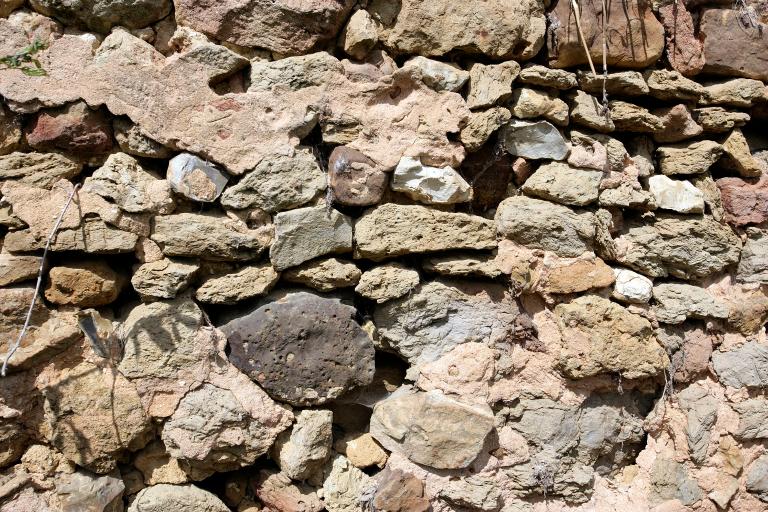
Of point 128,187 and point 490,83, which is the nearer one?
point 128,187

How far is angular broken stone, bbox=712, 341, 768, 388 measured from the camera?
8.18ft

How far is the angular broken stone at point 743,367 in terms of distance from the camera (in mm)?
2494

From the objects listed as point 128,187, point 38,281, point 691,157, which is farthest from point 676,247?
point 38,281

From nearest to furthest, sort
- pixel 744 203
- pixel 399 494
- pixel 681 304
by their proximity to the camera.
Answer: pixel 399 494, pixel 681 304, pixel 744 203

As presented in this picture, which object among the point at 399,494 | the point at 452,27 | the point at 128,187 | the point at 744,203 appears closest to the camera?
the point at 128,187

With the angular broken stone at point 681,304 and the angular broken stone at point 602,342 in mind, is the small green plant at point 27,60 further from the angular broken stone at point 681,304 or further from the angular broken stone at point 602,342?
the angular broken stone at point 681,304

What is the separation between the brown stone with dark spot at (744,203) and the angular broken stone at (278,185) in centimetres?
178

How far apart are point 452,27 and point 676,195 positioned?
1161 millimetres

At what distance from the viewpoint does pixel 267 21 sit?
2051mm

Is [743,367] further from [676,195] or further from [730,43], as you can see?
[730,43]

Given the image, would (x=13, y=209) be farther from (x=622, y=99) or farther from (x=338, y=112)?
(x=622, y=99)

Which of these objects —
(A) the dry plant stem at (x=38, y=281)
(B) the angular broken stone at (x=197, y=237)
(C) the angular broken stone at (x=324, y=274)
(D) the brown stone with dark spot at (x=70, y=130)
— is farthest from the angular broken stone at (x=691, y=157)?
(A) the dry plant stem at (x=38, y=281)

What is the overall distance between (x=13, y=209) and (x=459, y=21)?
1.67 m

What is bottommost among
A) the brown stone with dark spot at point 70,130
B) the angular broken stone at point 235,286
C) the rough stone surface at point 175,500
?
the rough stone surface at point 175,500
